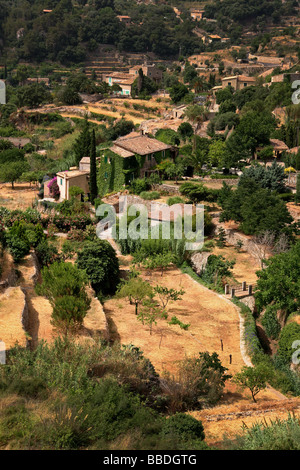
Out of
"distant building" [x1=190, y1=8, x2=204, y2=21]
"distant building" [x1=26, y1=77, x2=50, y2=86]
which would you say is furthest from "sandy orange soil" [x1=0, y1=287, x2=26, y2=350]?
"distant building" [x1=190, y1=8, x2=204, y2=21]

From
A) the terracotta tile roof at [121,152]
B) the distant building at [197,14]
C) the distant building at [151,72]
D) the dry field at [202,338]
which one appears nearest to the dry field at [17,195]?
the terracotta tile roof at [121,152]

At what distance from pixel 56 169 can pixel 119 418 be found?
4262 centimetres

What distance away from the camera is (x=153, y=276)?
33.4 m

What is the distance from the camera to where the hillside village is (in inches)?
573

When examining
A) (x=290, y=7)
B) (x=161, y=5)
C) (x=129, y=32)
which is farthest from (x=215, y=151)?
(x=161, y=5)

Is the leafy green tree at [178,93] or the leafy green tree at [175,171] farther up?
the leafy green tree at [178,93]

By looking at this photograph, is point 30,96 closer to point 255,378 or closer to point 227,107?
point 227,107

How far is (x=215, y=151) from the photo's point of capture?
52500 millimetres

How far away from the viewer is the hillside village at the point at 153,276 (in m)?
14.6

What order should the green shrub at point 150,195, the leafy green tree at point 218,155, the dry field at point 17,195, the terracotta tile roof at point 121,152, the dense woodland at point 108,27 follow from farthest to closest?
the dense woodland at point 108,27, the leafy green tree at point 218,155, the terracotta tile roof at point 121,152, the dry field at point 17,195, the green shrub at point 150,195

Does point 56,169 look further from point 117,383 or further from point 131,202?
point 117,383

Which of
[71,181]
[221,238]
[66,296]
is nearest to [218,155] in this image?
[71,181]

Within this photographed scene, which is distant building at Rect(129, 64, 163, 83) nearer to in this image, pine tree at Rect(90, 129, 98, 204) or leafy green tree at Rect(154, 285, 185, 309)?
pine tree at Rect(90, 129, 98, 204)

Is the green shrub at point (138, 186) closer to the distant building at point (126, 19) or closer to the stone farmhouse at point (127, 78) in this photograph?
the stone farmhouse at point (127, 78)
